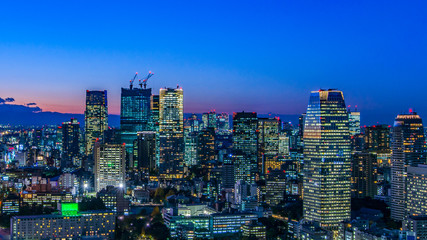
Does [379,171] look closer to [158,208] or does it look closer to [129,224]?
[158,208]

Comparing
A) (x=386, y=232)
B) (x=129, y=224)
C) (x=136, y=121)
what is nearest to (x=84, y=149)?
(x=136, y=121)

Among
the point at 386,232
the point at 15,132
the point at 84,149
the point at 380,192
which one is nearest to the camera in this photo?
the point at 386,232

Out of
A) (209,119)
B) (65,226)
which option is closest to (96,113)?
(209,119)

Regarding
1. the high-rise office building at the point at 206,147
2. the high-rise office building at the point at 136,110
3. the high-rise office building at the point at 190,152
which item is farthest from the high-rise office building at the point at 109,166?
the high-rise office building at the point at 136,110

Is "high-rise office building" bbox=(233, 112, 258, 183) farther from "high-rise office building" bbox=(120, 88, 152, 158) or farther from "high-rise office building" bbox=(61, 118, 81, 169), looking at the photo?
"high-rise office building" bbox=(61, 118, 81, 169)

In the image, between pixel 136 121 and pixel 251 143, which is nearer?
pixel 251 143

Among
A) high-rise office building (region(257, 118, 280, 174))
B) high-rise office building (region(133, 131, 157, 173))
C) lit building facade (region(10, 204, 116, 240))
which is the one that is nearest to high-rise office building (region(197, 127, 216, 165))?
high-rise office building (region(133, 131, 157, 173))
